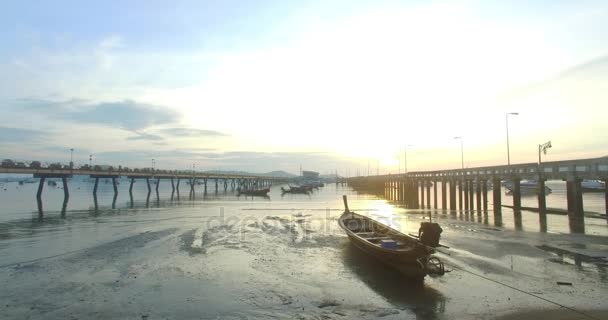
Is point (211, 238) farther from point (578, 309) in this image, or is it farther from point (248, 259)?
point (578, 309)

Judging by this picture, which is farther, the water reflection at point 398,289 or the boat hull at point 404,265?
the boat hull at point 404,265

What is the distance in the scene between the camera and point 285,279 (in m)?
15.2

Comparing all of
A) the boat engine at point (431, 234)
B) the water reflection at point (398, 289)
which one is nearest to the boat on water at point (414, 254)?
Result: the boat engine at point (431, 234)

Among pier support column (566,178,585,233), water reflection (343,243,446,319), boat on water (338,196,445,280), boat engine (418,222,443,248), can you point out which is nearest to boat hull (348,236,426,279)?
boat on water (338,196,445,280)

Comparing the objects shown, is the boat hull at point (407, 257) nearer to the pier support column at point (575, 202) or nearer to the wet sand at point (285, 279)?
the wet sand at point (285, 279)

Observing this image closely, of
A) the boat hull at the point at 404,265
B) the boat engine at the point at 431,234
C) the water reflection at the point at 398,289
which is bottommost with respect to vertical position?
the water reflection at the point at 398,289

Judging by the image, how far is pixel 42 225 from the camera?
33.5 meters

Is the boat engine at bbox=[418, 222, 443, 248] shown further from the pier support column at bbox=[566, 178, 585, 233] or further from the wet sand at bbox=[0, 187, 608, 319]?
the pier support column at bbox=[566, 178, 585, 233]

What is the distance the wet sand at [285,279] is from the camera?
1163 cm

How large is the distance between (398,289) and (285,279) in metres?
4.53

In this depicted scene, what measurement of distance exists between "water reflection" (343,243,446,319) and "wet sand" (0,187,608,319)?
40mm

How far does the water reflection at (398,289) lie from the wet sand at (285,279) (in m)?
0.04

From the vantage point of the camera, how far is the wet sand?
38.2 feet

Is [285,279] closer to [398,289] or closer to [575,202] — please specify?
[398,289]
